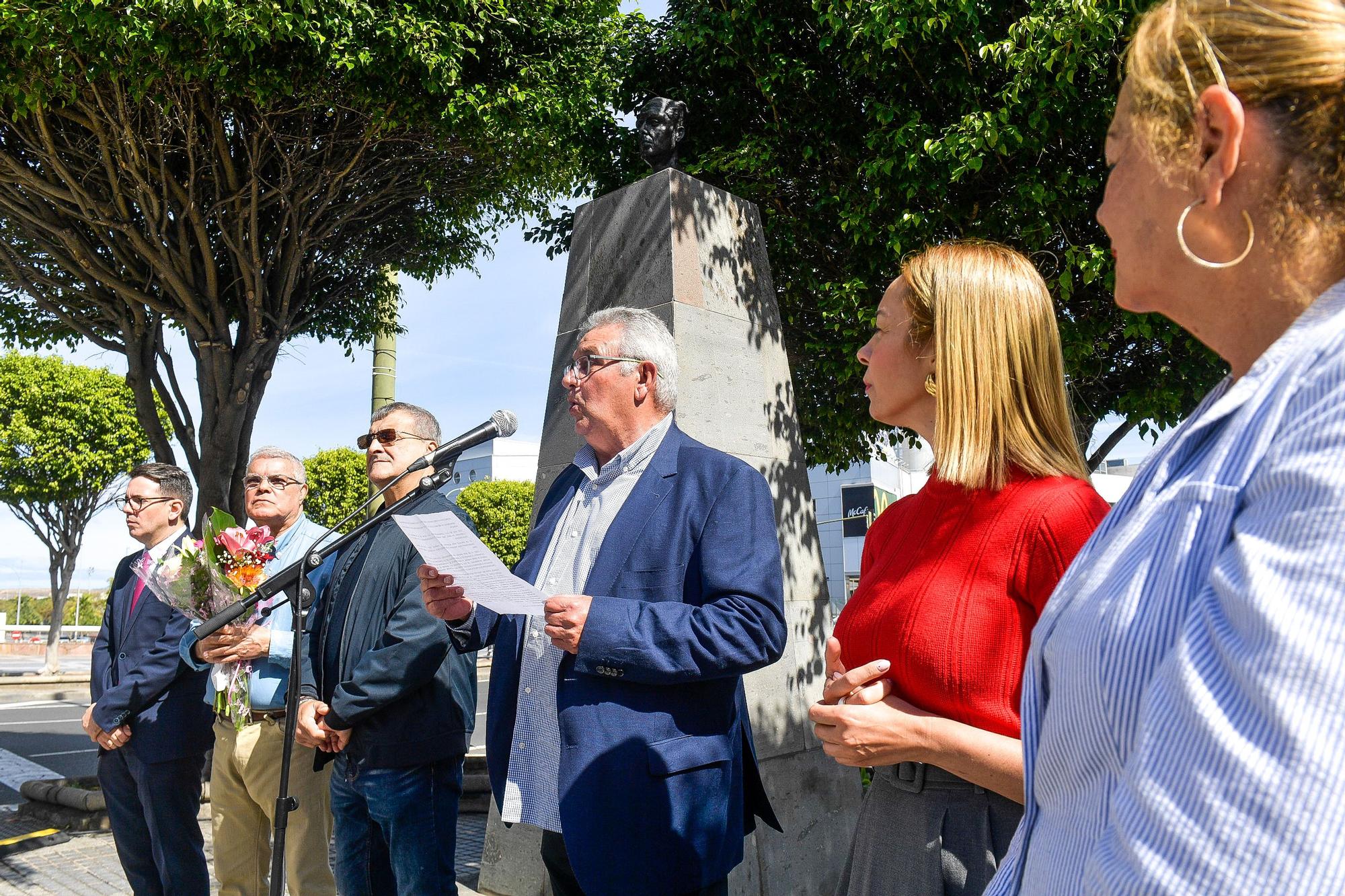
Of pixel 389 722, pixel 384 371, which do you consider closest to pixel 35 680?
pixel 384 371

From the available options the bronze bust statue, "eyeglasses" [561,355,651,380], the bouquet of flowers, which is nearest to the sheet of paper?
"eyeglasses" [561,355,651,380]

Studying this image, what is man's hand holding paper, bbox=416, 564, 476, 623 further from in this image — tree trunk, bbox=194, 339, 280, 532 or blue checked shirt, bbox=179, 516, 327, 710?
tree trunk, bbox=194, 339, 280, 532

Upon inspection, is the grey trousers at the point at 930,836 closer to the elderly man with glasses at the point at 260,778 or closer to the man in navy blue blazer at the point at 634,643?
the man in navy blue blazer at the point at 634,643

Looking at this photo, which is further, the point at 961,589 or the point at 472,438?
the point at 472,438

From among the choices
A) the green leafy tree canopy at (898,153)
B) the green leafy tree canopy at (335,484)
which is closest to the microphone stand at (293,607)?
the green leafy tree canopy at (898,153)

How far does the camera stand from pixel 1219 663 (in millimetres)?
760

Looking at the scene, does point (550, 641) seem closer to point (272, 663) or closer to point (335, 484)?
point (272, 663)

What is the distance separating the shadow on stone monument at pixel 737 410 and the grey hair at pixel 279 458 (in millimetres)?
1162

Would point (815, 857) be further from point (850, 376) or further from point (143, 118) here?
point (143, 118)

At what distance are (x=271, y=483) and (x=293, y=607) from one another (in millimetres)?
2065

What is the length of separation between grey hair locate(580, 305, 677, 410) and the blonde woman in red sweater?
106 cm

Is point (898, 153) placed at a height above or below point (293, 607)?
above

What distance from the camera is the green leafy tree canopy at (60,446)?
25891 millimetres

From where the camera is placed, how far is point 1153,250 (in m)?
1.02
